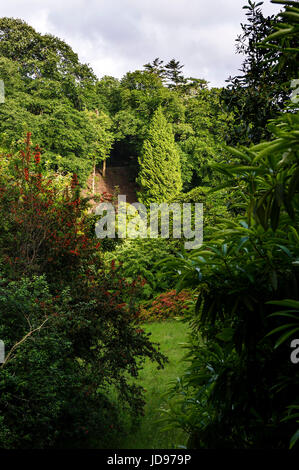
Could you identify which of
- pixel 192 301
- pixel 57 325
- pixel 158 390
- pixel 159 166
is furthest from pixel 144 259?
pixel 159 166

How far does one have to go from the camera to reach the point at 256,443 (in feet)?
4.57

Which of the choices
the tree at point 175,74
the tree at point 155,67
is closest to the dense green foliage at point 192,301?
the tree at point 155,67

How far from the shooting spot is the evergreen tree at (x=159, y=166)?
910 inches

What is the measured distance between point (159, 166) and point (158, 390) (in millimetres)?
19754

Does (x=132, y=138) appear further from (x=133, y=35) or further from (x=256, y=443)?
(x=256, y=443)

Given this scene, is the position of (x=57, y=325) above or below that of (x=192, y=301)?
below

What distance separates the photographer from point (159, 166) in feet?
77.4

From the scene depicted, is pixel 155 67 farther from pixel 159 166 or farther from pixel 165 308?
pixel 165 308

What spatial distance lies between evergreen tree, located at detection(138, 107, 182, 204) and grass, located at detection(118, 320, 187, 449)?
14776 mm

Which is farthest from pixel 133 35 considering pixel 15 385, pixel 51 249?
pixel 15 385

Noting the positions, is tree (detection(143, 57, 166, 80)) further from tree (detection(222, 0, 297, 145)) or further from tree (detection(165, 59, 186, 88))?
tree (detection(222, 0, 297, 145))

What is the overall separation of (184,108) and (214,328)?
27.6m

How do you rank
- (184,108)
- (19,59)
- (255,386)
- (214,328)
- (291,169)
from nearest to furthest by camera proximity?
(291,169) → (255,386) → (214,328) → (19,59) → (184,108)

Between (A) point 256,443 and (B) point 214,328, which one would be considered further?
(B) point 214,328
